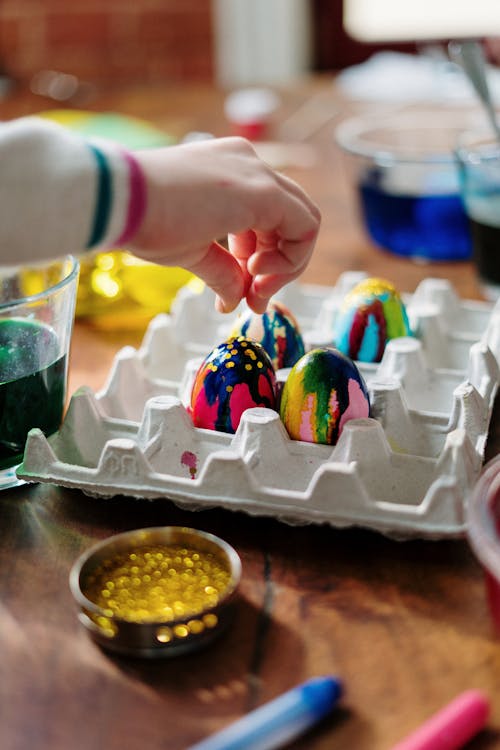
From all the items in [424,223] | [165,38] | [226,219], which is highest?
[226,219]

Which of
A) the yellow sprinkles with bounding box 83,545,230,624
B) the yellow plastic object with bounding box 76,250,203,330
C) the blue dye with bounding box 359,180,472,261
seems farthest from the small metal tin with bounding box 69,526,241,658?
the blue dye with bounding box 359,180,472,261

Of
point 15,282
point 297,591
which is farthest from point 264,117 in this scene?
point 297,591

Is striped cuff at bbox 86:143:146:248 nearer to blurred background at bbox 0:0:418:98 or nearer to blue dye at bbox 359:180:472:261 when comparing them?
blue dye at bbox 359:180:472:261

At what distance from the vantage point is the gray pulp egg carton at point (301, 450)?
2.39 feet

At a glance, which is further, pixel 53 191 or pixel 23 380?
pixel 23 380

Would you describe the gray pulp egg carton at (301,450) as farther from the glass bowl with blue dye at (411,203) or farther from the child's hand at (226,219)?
the glass bowl with blue dye at (411,203)

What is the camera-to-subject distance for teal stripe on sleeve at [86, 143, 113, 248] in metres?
0.64

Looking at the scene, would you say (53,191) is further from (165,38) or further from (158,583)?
(165,38)

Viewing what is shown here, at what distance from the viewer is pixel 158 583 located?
67cm

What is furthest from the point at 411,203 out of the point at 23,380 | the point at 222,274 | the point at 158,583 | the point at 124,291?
the point at 158,583

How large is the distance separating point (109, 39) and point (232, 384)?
2.47 m

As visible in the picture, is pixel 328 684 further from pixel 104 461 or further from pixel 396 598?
pixel 104 461

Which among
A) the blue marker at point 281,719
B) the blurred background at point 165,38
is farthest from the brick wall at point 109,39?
the blue marker at point 281,719

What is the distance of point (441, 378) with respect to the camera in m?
0.96
